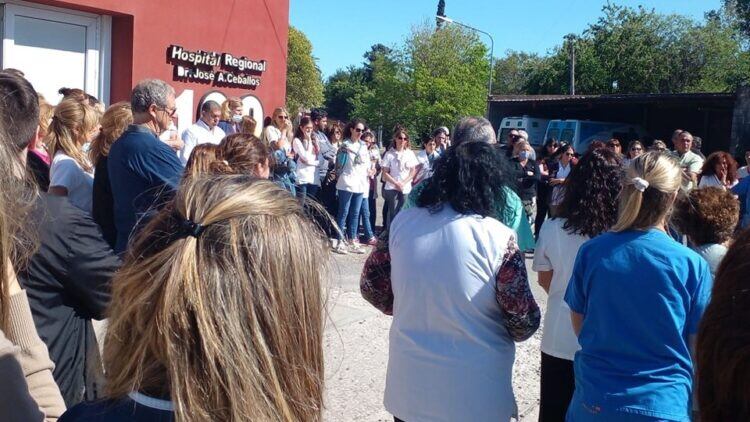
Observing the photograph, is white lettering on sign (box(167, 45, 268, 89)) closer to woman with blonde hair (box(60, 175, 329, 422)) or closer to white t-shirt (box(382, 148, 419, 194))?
white t-shirt (box(382, 148, 419, 194))

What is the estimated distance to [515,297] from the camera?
281cm

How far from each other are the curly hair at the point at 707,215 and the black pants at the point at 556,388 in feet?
3.16

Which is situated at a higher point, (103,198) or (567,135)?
(567,135)

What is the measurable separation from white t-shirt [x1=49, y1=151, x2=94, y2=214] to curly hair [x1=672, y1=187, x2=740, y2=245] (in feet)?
11.4

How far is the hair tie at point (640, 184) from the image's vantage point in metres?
2.83

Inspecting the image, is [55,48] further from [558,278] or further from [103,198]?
[558,278]

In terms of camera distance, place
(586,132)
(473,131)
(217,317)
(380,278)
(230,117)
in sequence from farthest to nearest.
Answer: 1. (586,132)
2. (230,117)
3. (473,131)
4. (380,278)
5. (217,317)

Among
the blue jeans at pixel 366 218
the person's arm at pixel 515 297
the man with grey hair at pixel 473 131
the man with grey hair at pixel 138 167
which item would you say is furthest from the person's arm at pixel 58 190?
the blue jeans at pixel 366 218

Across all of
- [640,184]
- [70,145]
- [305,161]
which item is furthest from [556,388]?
[305,161]

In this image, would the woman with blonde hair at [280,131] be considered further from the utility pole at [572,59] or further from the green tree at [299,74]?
the green tree at [299,74]

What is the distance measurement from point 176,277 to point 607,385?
6.04 ft

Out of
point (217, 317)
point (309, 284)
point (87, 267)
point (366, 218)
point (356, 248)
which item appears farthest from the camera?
point (366, 218)

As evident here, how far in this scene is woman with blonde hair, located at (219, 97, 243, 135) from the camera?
29.4ft

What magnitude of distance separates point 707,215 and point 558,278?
2.90 ft
